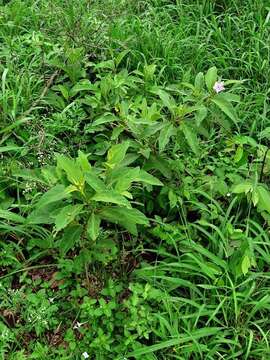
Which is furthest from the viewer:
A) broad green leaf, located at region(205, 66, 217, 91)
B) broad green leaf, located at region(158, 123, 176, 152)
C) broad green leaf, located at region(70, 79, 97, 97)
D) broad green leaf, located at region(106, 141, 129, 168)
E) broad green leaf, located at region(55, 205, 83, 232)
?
broad green leaf, located at region(70, 79, 97, 97)

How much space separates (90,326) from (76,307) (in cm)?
12

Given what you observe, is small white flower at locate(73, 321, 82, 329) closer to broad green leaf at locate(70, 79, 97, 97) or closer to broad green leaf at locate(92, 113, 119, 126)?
broad green leaf at locate(92, 113, 119, 126)

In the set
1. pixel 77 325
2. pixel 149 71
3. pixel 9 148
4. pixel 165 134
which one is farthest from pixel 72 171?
pixel 149 71

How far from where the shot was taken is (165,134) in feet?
8.07

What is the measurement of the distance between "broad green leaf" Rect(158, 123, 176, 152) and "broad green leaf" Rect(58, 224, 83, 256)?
19.8 inches

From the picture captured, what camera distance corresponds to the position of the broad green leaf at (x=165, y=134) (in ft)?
7.98

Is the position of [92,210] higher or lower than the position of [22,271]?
higher

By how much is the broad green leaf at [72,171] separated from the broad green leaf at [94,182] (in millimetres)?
42

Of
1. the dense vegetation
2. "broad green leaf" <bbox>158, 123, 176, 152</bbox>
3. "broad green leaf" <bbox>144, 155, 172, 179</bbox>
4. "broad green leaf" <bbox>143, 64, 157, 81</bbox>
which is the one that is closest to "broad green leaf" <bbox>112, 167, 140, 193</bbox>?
the dense vegetation

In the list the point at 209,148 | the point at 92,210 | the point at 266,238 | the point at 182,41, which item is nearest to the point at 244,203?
the point at 266,238

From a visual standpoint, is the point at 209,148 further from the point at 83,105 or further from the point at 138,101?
the point at 83,105

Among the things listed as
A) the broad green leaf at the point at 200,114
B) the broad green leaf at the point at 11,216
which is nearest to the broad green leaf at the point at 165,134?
the broad green leaf at the point at 200,114

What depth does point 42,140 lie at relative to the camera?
107 inches

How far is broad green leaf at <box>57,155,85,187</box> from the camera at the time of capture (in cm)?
215
